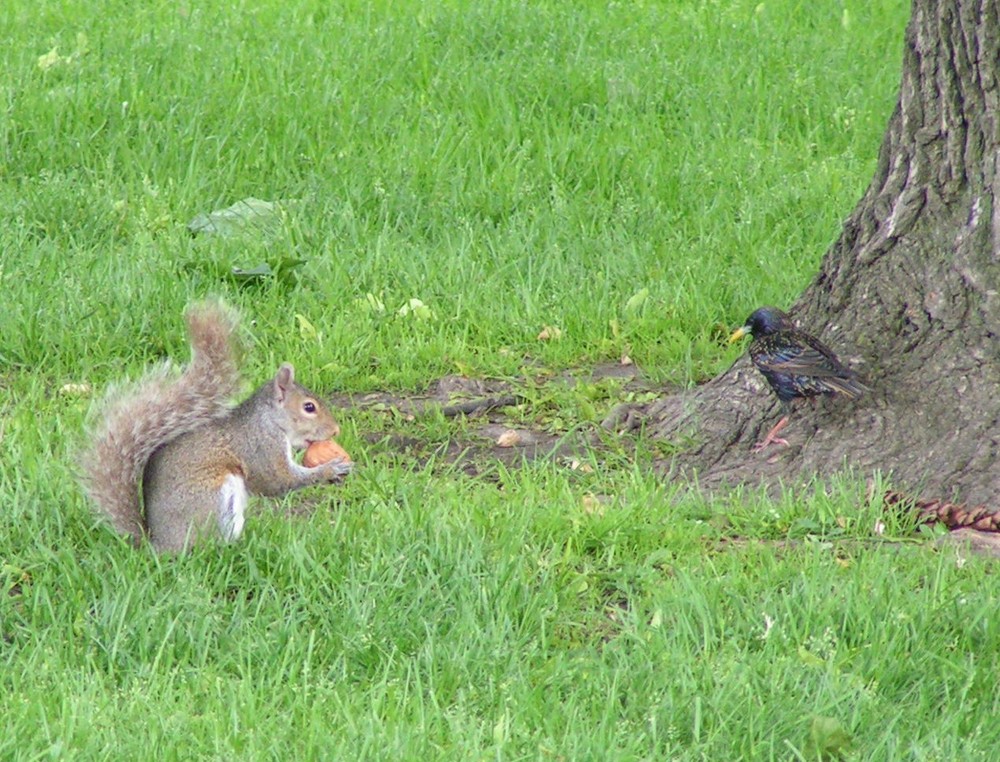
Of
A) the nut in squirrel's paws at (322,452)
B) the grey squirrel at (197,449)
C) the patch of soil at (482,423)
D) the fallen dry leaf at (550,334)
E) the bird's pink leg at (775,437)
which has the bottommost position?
the patch of soil at (482,423)

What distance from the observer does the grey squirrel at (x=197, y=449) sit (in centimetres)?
345

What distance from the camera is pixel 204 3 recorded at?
8.08 meters

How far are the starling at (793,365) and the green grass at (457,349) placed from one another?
10.7 inches

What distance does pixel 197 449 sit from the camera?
3.55 m

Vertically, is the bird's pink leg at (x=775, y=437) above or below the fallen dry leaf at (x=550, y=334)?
above

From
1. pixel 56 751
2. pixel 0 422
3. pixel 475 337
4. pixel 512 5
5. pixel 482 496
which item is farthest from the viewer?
pixel 512 5

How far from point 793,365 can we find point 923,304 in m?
0.40

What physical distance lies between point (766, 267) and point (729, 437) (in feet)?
4.12

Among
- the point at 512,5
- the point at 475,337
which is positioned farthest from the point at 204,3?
the point at 475,337

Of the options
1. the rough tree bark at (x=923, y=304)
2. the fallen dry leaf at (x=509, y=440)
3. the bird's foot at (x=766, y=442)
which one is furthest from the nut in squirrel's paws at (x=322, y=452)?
the bird's foot at (x=766, y=442)

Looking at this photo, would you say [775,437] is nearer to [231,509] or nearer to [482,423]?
[482,423]

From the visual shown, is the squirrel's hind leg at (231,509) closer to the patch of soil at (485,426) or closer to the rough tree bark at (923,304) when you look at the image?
the patch of soil at (485,426)

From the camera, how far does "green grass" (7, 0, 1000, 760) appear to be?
2920mm

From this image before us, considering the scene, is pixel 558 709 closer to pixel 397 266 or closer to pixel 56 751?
pixel 56 751
